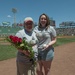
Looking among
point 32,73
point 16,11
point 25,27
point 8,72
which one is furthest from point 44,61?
point 16,11

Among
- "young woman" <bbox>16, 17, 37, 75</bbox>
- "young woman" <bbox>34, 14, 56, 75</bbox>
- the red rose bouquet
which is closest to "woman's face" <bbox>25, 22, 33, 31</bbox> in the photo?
"young woman" <bbox>16, 17, 37, 75</bbox>

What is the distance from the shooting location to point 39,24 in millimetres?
5777

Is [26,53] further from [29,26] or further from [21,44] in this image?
[29,26]

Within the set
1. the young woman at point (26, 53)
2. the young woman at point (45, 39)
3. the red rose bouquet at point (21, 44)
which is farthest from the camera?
the young woman at point (45, 39)

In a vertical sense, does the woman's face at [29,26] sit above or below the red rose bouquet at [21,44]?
above

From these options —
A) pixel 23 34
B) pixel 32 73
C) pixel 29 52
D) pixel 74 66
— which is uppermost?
pixel 23 34

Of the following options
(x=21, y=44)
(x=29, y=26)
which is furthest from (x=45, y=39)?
(x=21, y=44)

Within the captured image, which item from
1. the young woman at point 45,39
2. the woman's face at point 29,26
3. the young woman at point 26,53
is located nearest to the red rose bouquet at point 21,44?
the young woman at point 26,53

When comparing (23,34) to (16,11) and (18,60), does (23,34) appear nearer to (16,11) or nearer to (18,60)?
(18,60)

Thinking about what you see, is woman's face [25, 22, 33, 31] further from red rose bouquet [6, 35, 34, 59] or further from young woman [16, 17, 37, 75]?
red rose bouquet [6, 35, 34, 59]

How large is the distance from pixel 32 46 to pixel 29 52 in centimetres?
21

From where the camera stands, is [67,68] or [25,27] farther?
[67,68]

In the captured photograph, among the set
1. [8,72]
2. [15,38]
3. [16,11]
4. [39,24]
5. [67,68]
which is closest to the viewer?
[15,38]

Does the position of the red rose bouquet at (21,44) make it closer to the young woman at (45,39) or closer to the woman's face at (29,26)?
the woman's face at (29,26)
